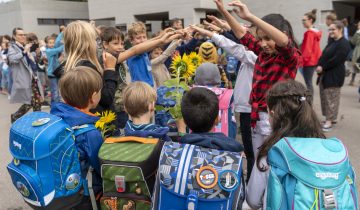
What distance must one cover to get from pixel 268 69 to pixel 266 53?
0.14m

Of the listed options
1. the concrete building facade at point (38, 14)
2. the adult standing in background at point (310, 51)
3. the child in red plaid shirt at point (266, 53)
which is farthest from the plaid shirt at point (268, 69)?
the concrete building facade at point (38, 14)

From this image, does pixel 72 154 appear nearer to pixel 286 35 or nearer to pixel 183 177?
pixel 183 177

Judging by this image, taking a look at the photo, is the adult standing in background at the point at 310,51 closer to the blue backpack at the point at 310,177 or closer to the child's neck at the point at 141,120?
the child's neck at the point at 141,120

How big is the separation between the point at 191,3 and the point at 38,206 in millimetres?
18683

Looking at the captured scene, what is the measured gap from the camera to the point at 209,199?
1.70m

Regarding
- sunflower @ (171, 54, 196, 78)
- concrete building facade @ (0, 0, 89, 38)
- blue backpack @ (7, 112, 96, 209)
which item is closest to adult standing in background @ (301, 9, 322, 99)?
sunflower @ (171, 54, 196, 78)

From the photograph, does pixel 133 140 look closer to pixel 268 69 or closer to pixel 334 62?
pixel 268 69

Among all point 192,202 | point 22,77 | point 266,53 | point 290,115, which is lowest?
point 22,77

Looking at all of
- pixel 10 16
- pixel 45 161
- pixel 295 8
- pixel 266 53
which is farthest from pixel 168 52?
pixel 10 16

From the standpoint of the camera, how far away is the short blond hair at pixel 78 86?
2184 mm

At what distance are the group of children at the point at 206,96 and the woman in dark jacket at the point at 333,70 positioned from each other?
2.86m

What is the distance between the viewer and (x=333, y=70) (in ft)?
18.9

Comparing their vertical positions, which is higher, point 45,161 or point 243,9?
point 243,9

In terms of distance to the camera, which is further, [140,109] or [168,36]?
[168,36]
